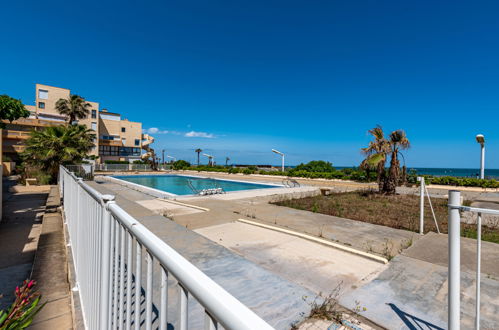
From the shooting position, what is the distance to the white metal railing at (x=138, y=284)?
57 cm

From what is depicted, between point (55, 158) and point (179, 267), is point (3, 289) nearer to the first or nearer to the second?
point (179, 267)

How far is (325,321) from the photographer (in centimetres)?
230

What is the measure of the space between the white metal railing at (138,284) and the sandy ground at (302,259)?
1.70 m

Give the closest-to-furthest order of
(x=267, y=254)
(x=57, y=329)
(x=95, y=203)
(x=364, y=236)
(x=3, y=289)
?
(x=95, y=203)
(x=57, y=329)
(x=3, y=289)
(x=267, y=254)
(x=364, y=236)

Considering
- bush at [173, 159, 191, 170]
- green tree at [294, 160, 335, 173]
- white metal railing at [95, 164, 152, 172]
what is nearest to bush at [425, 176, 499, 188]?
green tree at [294, 160, 335, 173]

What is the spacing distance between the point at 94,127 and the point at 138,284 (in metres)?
47.4

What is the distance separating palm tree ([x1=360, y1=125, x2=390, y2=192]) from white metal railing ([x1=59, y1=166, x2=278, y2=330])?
11.0 meters

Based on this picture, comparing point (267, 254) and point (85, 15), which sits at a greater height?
point (85, 15)

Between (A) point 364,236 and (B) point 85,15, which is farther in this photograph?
(B) point 85,15

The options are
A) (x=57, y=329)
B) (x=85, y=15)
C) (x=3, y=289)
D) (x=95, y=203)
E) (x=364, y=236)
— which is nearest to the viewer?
(x=95, y=203)

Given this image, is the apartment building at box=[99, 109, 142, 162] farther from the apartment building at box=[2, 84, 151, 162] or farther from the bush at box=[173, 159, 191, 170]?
the bush at box=[173, 159, 191, 170]

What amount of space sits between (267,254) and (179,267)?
3.63 meters

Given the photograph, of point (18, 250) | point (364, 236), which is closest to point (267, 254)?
point (364, 236)

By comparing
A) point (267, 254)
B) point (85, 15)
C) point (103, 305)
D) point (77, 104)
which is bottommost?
point (267, 254)
